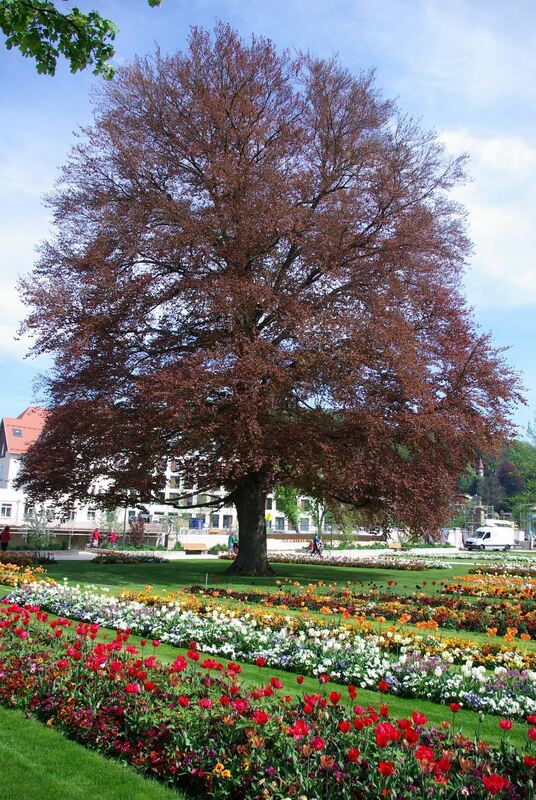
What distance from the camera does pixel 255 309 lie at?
1972cm

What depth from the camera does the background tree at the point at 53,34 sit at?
666 centimetres

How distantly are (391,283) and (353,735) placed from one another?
1680 cm

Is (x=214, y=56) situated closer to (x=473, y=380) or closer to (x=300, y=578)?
(x=473, y=380)

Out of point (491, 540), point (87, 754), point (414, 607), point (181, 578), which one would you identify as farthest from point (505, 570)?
point (491, 540)

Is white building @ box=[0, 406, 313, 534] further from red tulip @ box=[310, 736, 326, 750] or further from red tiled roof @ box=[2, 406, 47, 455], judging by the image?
red tulip @ box=[310, 736, 326, 750]

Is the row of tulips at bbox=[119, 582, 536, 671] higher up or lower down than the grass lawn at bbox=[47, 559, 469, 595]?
lower down

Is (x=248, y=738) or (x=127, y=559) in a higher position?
(x=127, y=559)

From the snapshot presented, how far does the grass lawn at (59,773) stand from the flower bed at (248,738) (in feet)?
0.48

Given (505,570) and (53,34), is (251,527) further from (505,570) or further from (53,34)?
(53,34)

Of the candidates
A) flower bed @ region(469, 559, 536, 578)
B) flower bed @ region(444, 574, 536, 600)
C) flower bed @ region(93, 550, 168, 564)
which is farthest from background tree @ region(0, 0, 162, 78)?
flower bed @ region(469, 559, 536, 578)

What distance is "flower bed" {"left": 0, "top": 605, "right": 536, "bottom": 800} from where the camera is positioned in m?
3.89

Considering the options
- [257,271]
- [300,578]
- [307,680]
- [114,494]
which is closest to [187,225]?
[257,271]

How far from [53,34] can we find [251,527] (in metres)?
16.8

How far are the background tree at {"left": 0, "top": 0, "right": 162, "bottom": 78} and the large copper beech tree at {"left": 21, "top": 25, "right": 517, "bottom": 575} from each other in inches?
393
